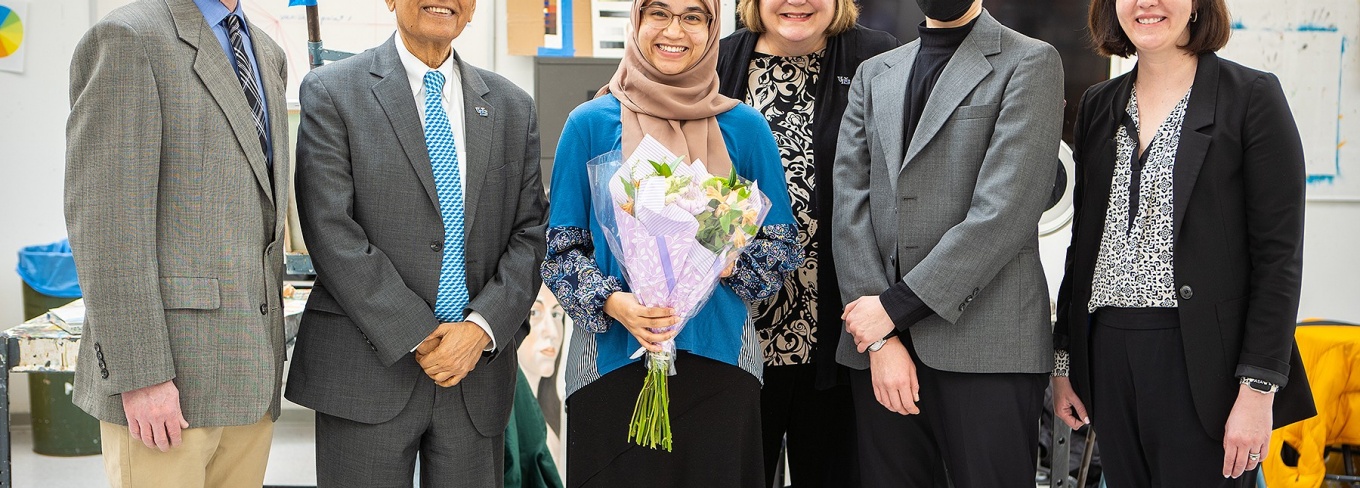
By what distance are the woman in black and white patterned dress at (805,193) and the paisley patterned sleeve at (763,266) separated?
34 centimetres

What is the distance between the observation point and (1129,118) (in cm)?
199

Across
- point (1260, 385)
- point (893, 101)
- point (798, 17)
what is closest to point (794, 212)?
point (893, 101)

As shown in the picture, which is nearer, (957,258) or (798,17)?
(957,258)

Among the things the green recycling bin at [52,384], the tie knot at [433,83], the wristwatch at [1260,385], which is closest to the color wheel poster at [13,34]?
the green recycling bin at [52,384]

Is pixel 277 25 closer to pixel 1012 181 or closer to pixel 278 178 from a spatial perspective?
pixel 278 178

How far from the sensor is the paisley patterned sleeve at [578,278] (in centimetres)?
180

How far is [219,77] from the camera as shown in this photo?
172cm

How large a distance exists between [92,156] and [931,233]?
155 cm

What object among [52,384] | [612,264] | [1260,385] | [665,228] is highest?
[665,228]

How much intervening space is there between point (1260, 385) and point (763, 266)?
983 mm

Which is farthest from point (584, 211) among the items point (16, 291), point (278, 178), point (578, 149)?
point (16, 291)

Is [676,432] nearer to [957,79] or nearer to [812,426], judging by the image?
[812,426]

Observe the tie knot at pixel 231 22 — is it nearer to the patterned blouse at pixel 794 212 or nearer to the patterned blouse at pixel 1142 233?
the patterned blouse at pixel 794 212

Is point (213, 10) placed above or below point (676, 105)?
above
